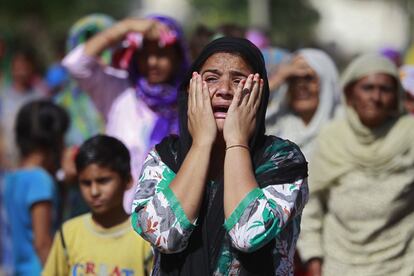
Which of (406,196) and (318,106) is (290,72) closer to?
(318,106)

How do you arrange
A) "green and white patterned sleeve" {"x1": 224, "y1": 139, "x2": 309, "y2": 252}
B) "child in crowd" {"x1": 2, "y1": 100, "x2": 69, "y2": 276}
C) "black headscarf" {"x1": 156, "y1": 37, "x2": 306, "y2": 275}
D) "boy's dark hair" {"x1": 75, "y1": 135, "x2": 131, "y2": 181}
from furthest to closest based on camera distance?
"child in crowd" {"x1": 2, "y1": 100, "x2": 69, "y2": 276} < "boy's dark hair" {"x1": 75, "y1": 135, "x2": 131, "y2": 181} < "black headscarf" {"x1": 156, "y1": 37, "x2": 306, "y2": 275} < "green and white patterned sleeve" {"x1": 224, "y1": 139, "x2": 309, "y2": 252}

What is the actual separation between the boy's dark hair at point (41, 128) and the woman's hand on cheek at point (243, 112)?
2999 millimetres

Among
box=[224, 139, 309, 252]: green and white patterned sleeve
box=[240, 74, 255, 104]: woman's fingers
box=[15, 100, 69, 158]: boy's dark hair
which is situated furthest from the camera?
box=[15, 100, 69, 158]: boy's dark hair

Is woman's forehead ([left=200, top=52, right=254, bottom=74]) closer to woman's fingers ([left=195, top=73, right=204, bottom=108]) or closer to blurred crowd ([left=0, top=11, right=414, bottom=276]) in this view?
woman's fingers ([left=195, top=73, right=204, bottom=108])

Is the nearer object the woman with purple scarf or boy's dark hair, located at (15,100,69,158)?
the woman with purple scarf

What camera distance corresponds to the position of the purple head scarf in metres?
6.50

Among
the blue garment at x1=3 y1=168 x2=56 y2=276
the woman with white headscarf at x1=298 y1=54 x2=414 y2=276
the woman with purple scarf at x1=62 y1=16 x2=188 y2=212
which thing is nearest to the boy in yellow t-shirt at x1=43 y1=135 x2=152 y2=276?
the woman with purple scarf at x1=62 y1=16 x2=188 y2=212

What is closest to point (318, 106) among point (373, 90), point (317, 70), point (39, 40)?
point (317, 70)

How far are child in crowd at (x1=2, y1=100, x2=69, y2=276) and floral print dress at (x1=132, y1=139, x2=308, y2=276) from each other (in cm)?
235

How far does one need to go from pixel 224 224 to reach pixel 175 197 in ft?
0.67

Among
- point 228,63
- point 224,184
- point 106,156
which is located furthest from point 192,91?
point 106,156

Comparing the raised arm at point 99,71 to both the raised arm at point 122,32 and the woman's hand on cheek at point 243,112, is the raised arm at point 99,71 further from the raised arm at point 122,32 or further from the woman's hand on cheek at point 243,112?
the woman's hand on cheek at point 243,112

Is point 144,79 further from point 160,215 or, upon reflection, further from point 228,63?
point 160,215

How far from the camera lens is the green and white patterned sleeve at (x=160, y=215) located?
3.92 metres
